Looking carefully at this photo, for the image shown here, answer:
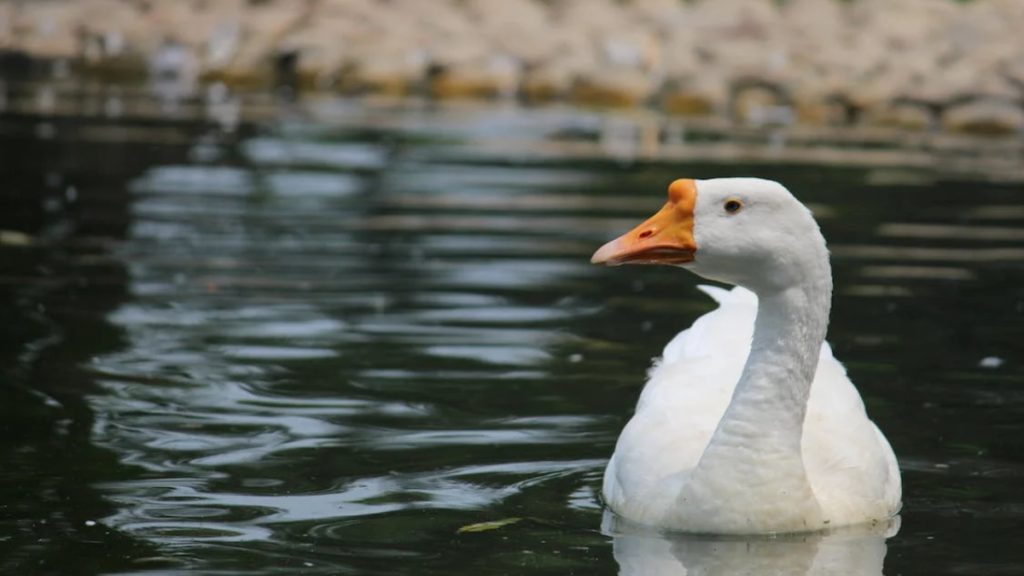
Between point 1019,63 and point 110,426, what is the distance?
1626cm

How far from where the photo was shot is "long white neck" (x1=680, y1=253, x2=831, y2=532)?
19.0 ft

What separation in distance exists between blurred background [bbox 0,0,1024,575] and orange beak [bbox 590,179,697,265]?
92 centimetres

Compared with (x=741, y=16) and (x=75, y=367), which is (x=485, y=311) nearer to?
(x=75, y=367)

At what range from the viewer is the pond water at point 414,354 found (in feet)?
19.4

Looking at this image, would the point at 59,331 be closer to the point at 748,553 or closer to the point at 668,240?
the point at 668,240

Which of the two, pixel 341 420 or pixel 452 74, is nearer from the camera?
pixel 341 420

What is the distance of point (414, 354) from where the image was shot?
904cm

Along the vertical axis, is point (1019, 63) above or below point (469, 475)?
above

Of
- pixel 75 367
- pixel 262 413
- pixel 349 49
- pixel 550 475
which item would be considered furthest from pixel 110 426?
pixel 349 49

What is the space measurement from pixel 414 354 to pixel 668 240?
3.44m

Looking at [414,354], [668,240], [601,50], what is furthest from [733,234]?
[601,50]

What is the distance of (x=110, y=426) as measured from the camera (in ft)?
24.5

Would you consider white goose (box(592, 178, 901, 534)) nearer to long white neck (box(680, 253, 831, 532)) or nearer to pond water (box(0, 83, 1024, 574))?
long white neck (box(680, 253, 831, 532))

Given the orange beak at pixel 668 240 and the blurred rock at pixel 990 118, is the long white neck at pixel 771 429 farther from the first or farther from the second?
the blurred rock at pixel 990 118
